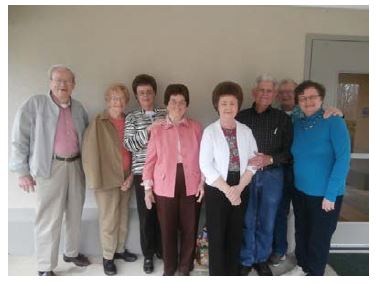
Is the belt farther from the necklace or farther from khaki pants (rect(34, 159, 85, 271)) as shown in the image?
the necklace

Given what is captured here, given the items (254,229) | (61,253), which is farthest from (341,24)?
(61,253)

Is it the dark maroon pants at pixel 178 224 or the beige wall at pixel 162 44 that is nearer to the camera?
the dark maroon pants at pixel 178 224

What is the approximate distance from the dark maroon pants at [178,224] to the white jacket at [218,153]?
0.77 ft

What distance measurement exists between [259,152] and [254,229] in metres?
→ 0.67

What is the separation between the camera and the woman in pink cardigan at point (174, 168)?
213 centimetres

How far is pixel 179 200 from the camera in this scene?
7.25 feet

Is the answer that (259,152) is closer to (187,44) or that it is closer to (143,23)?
(187,44)

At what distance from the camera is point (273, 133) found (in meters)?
2.22

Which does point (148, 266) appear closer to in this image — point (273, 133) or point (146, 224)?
point (146, 224)

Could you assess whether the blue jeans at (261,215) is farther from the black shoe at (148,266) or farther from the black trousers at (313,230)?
the black shoe at (148,266)

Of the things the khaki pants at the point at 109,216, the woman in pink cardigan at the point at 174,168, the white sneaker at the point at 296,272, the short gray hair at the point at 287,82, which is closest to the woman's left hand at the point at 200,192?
the woman in pink cardigan at the point at 174,168

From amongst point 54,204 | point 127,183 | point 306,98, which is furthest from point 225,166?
point 54,204

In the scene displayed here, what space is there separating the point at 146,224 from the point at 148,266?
37cm

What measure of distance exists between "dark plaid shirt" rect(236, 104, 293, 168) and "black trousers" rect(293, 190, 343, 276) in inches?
14.8
